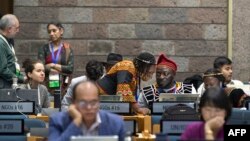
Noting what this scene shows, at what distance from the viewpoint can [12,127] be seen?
9070 mm

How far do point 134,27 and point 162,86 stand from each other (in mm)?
4325

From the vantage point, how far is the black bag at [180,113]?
944 cm

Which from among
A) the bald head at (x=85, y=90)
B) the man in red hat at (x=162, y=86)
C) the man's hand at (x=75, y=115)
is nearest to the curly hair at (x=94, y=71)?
the man in red hat at (x=162, y=86)

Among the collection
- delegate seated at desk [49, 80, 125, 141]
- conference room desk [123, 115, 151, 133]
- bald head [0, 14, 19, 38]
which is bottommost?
conference room desk [123, 115, 151, 133]

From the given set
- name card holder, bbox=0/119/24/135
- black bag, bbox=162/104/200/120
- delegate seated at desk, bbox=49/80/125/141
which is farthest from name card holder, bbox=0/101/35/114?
delegate seated at desk, bbox=49/80/125/141

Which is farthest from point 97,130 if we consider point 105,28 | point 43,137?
point 105,28

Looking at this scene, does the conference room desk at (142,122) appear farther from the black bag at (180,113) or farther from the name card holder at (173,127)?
the name card holder at (173,127)

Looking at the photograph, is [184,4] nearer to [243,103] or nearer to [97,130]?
[243,103]

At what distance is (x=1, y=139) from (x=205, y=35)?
7443mm

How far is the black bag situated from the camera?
9.44 meters

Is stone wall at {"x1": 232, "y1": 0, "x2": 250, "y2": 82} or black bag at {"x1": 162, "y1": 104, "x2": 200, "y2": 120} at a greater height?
stone wall at {"x1": 232, "y1": 0, "x2": 250, "y2": 82}

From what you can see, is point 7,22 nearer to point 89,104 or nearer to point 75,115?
point 75,115

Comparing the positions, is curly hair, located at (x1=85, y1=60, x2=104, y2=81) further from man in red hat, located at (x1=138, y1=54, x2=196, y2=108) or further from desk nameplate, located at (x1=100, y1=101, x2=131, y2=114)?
desk nameplate, located at (x1=100, y1=101, x2=131, y2=114)

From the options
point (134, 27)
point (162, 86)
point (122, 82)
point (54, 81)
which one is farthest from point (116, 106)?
point (134, 27)
